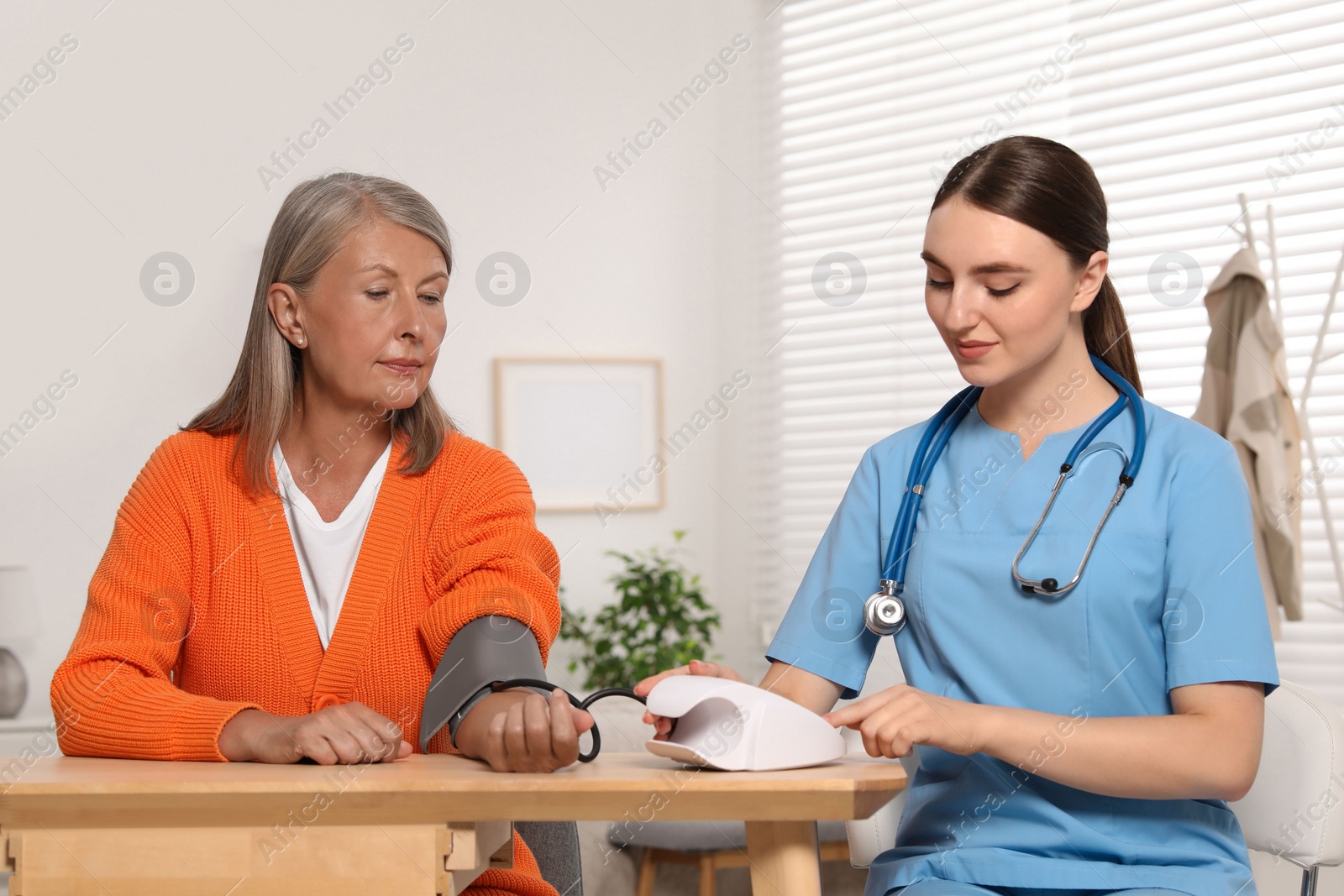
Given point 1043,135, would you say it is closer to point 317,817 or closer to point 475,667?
point 475,667

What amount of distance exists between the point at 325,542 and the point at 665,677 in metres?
0.53

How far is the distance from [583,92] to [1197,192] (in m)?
2.15

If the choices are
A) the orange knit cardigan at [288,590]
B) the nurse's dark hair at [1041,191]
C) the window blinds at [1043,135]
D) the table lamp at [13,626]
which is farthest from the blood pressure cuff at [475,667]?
the window blinds at [1043,135]

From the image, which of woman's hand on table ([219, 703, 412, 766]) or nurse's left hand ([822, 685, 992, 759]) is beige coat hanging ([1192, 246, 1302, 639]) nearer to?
nurse's left hand ([822, 685, 992, 759])

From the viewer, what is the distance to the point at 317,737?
1208mm

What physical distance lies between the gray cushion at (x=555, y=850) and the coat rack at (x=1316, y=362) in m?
2.05

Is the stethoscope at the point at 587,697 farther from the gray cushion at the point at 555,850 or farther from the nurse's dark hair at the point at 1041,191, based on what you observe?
the nurse's dark hair at the point at 1041,191

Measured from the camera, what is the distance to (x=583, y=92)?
4.34 meters

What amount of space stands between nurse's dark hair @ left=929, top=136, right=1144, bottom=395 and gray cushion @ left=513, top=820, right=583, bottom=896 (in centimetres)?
93

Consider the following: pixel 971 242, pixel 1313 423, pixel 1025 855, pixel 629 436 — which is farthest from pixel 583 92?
pixel 1025 855

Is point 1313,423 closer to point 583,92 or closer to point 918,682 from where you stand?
point 918,682

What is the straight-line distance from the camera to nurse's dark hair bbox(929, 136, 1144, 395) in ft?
4.40

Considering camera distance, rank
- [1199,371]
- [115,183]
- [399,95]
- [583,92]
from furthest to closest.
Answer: [583,92]
[399,95]
[115,183]
[1199,371]

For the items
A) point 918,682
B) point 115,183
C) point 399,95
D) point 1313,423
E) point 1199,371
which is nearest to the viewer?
point 918,682
